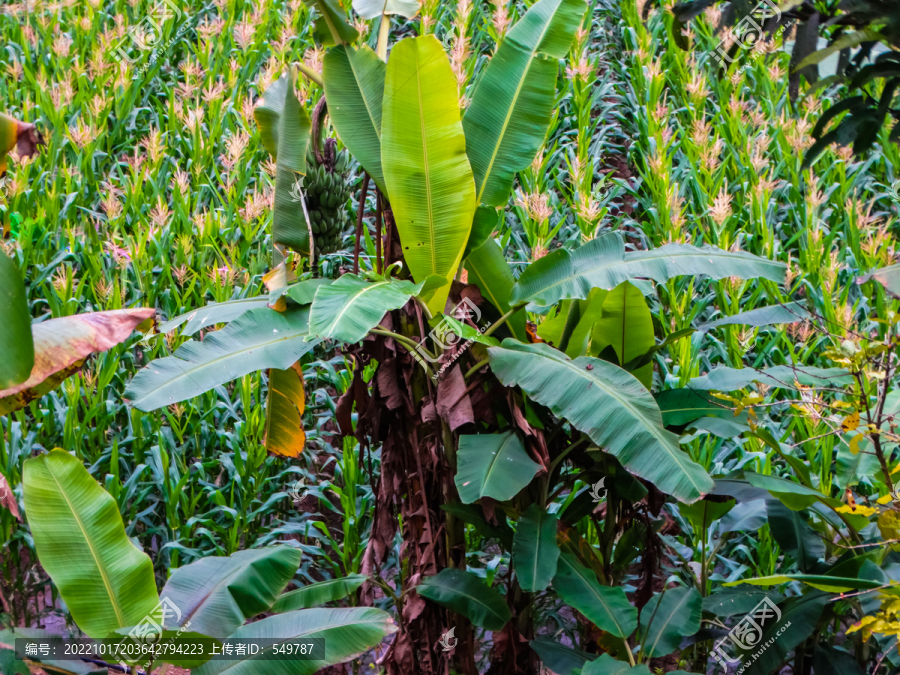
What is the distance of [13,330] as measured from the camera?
1272 mm

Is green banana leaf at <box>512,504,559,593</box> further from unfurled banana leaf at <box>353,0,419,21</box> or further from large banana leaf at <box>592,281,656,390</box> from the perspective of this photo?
unfurled banana leaf at <box>353,0,419,21</box>

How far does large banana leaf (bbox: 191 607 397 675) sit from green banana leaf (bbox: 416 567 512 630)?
203 mm

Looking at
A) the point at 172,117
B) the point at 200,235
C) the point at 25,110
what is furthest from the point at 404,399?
the point at 25,110

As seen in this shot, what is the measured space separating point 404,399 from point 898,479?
149 centimetres

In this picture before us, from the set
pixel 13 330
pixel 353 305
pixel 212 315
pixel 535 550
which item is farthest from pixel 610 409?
pixel 13 330

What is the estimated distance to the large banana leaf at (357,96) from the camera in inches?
91.4

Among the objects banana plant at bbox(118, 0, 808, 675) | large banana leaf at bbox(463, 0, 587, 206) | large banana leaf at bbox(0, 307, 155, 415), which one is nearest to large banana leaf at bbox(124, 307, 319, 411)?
banana plant at bbox(118, 0, 808, 675)

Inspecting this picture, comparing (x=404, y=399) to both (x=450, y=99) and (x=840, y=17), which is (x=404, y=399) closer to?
(x=450, y=99)

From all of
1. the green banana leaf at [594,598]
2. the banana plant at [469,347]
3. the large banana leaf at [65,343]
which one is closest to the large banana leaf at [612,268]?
the banana plant at [469,347]

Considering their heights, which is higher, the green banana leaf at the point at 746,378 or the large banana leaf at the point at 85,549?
the green banana leaf at the point at 746,378

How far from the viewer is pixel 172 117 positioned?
16.0 ft

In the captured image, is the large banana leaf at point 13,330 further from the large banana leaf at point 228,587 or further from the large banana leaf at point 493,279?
the large banana leaf at point 493,279

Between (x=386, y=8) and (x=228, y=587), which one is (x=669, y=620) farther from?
(x=386, y=8)

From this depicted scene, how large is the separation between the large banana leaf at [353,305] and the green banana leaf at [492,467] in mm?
451
